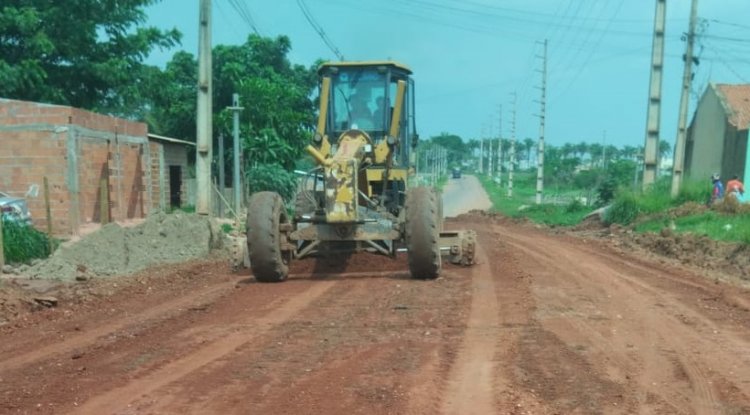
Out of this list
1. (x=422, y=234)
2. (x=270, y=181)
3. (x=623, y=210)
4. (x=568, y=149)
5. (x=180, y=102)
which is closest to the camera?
(x=422, y=234)

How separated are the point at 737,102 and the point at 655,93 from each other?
555 inches

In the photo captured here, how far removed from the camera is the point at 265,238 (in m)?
10.4

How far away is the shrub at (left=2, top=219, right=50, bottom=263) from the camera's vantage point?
1284 cm

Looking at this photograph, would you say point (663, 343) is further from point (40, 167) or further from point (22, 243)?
point (40, 167)

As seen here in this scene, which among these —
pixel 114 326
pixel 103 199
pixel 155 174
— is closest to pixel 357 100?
pixel 114 326

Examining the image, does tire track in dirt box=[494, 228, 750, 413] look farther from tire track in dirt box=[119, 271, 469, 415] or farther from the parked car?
the parked car

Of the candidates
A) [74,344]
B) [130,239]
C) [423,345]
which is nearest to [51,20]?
[130,239]

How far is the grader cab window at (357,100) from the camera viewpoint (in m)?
12.3

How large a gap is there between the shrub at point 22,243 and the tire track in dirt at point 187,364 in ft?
21.6

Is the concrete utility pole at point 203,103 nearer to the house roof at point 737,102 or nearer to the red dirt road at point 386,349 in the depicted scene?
the red dirt road at point 386,349

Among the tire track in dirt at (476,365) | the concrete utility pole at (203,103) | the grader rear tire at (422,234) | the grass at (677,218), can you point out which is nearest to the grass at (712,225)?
the grass at (677,218)

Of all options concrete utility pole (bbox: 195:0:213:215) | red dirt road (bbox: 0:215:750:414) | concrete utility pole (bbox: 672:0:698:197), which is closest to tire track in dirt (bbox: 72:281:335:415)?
red dirt road (bbox: 0:215:750:414)

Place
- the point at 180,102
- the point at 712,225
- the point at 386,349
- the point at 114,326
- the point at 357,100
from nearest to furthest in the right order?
the point at 386,349
the point at 114,326
the point at 357,100
the point at 712,225
the point at 180,102

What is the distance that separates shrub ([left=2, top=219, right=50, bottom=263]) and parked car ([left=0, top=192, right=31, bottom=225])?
15.6 inches
